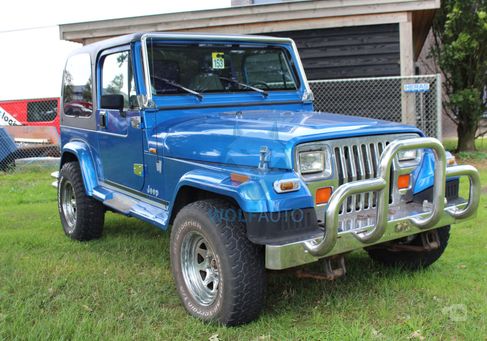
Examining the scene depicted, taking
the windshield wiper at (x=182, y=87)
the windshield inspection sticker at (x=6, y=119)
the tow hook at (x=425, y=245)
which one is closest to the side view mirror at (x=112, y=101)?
the windshield wiper at (x=182, y=87)

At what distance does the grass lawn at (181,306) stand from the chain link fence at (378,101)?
4445 millimetres

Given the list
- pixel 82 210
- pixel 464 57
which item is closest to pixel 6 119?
pixel 82 210

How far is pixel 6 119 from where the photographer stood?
1361cm

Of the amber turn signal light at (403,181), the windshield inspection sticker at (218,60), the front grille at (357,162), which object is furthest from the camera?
the windshield inspection sticker at (218,60)

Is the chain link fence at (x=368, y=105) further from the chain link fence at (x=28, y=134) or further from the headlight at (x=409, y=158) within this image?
the headlight at (x=409, y=158)

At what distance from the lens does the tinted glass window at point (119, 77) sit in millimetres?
4211

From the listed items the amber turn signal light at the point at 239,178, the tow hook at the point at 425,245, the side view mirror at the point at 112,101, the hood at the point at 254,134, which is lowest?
the tow hook at the point at 425,245

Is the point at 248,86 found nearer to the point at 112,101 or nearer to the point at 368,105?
the point at 112,101

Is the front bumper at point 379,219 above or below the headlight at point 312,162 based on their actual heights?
below

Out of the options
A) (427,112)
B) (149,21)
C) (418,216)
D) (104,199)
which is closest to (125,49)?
(104,199)

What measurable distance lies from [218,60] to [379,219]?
7.27 feet

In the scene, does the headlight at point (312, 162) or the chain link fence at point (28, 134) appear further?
the chain link fence at point (28, 134)

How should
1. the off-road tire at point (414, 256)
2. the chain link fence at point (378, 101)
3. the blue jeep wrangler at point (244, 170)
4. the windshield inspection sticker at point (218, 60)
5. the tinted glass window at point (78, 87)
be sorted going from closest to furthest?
the blue jeep wrangler at point (244, 170), the off-road tire at point (414, 256), the windshield inspection sticker at point (218, 60), the tinted glass window at point (78, 87), the chain link fence at point (378, 101)

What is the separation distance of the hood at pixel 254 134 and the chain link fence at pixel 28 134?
7748 mm
